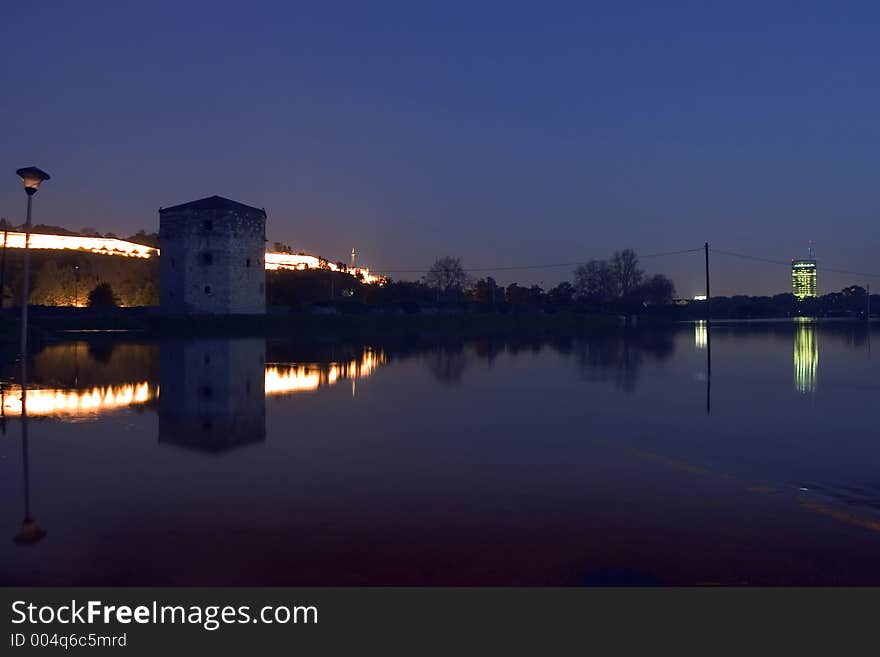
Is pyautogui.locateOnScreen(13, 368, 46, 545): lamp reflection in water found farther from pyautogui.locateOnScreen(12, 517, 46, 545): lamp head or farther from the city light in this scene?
the city light

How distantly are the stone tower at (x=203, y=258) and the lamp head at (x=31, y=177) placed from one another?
139ft

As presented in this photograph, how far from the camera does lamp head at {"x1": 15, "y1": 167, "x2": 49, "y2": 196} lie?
1504 centimetres

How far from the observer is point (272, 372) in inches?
861

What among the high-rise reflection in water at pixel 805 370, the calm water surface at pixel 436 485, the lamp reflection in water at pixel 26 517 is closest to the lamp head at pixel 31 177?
the calm water surface at pixel 436 485

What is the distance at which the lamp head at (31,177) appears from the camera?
1504 cm

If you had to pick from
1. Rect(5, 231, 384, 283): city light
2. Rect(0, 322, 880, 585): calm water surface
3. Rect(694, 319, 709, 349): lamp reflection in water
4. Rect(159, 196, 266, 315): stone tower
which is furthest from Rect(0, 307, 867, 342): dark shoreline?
Rect(5, 231, 384, 283): city light

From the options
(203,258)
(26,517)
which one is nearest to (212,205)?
(203,258)

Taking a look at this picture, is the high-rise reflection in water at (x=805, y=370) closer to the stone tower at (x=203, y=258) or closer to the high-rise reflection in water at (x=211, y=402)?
the high-rise reflection in water at (x=211, y=402)

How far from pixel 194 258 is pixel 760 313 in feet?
519

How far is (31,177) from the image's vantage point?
1520 cm

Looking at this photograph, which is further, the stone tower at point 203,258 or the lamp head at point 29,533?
the stone tower at point 203,258

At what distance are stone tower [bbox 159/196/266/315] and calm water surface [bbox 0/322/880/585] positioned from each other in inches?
1586

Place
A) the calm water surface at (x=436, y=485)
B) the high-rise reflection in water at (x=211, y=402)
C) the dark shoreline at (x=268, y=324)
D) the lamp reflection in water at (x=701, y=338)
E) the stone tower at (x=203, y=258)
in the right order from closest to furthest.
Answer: the calm water surface at (x=436, y=485) → the high-rise reflection in water at (x=211, y=402) → the lamp reflection in water at (x=701, y=338) → the dark shoreline at (x=268, y=324) → the stone tower at (x=203, y=258)

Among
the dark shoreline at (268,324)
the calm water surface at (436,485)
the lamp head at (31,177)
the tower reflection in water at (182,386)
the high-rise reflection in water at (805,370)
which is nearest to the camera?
the calm water surface at (436,485)
